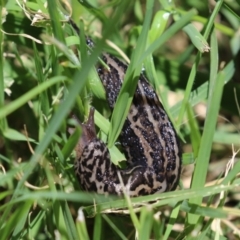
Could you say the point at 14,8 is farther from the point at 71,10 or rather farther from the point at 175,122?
the point at 175,122

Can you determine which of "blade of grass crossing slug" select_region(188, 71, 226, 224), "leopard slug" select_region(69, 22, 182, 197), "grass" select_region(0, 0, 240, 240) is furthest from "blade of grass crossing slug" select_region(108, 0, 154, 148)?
"blade of grass crossing slug" select_region(188, 71, 226, 224)

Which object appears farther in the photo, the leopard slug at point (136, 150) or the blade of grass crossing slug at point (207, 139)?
the leopard slug at point (136, 150)

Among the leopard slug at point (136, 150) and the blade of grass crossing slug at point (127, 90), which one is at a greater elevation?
the blade of grass crossing slug at point (127, 90)

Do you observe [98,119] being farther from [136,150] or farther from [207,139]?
[207,139]

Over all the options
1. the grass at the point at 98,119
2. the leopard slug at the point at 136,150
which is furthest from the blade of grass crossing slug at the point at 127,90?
the leopard slug at the point at 136,150

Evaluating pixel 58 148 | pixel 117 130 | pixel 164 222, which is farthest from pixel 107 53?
pixel 164 222

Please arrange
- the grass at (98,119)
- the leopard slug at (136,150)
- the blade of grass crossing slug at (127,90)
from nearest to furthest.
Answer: the grass at (98,119), the blade of grass crossing slug at (127,90), the leopard slug at (136,150)

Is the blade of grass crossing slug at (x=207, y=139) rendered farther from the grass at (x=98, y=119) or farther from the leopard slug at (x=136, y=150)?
the leopard slug at (x=136, y=150)
